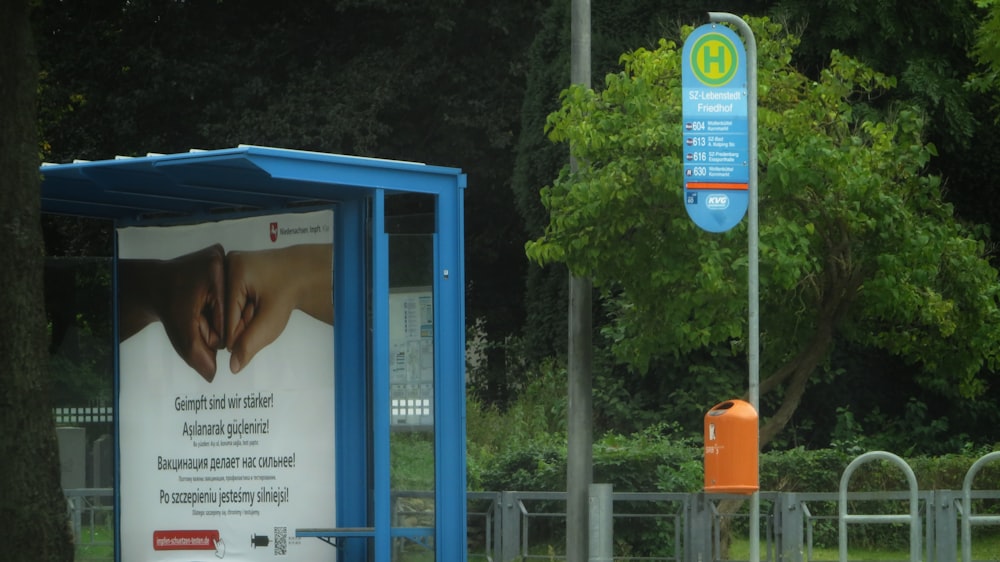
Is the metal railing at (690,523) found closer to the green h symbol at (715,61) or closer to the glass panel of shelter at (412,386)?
the glass panel of shelter at (412,386)

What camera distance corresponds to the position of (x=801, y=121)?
14.6 meters

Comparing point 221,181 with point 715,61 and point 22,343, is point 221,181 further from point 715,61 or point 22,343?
point 715,61

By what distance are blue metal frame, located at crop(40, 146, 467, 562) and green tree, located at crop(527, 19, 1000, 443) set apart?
13.0 feet

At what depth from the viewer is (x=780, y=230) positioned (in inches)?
552

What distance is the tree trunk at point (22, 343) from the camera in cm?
912

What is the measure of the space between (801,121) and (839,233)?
3.83ft

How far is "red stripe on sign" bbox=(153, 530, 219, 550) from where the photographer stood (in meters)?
11.1

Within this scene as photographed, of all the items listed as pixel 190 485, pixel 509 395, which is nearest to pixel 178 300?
pixel 190 485

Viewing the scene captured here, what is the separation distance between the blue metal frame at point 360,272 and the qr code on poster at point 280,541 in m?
0.38

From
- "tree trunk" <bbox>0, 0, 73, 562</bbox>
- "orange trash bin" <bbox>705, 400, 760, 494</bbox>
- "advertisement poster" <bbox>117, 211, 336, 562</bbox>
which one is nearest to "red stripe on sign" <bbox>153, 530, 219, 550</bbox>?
"advertisement poster" <bbox>117, 211, 336, 562</bbox>

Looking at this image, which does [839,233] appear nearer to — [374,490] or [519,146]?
[374,490]

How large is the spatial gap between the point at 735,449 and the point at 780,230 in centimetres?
471

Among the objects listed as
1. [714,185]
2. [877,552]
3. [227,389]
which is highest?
[714,185]

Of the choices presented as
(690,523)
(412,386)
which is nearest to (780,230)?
(690,523)
